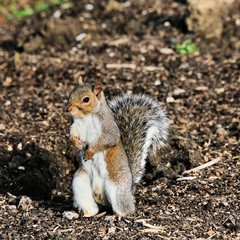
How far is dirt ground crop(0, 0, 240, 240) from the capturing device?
498 cm

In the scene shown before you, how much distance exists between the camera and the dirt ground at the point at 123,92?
196 inches

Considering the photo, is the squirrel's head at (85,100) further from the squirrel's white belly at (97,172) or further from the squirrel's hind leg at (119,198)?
the squirrel's hind leg at (119,198)

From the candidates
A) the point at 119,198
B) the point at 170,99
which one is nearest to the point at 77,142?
the point at 119,198

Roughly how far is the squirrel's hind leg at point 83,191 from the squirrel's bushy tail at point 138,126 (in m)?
0.45

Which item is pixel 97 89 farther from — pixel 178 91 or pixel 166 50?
pixel 166 50

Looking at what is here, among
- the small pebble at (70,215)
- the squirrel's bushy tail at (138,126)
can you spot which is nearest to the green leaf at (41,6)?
the squirrel's bushy tail at (138,126)

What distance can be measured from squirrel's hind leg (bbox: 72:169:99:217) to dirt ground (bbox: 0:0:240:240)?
0.10m

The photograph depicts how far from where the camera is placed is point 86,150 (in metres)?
4.90

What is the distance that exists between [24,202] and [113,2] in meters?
5.05

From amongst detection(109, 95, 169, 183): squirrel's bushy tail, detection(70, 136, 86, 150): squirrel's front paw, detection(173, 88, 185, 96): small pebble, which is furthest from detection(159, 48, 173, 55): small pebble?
detection(70, 136, 86, 150): squirrel's front paw

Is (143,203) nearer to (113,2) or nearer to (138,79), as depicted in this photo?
(138,79)

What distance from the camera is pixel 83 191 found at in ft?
16.6

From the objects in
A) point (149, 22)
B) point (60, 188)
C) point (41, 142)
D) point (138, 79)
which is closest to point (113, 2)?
point (149, 22)

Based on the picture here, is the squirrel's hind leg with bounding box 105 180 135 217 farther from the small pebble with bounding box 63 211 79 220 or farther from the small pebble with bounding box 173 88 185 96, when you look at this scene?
the small pebble with bounding box 173 88 185 96
